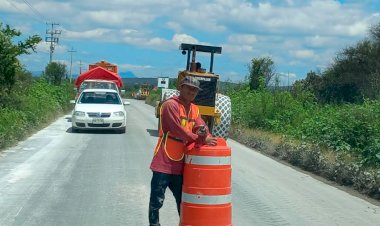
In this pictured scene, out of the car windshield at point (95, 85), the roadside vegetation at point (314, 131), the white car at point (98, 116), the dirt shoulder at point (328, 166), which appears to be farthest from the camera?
the car windshield at point (95, 85)

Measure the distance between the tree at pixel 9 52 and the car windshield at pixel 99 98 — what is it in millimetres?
2612

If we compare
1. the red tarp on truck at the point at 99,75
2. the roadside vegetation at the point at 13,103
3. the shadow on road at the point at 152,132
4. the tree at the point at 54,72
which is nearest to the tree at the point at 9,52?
the roadside vegetation at the point at 13,103

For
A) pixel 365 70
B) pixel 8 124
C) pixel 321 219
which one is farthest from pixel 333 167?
pixel 365 70

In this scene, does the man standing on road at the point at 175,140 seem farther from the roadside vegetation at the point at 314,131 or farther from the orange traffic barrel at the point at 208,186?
the roadside vegetation at the point at 314,131

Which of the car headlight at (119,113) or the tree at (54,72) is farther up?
the tree at (54,72)

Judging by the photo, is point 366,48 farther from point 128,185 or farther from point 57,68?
point 128,185

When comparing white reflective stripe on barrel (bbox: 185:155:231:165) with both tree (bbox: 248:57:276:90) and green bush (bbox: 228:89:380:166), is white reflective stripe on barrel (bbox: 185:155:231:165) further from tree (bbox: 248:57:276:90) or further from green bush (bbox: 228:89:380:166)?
tree (bbox: 248:57:276:90)

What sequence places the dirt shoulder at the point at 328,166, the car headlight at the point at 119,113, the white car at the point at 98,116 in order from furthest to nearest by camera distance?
the car headlight at the point at 119,113
the white car at the point at 98,116
the dirt shoulder at the point at 328,166

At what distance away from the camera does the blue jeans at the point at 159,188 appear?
261 inches

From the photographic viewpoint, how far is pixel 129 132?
76.9 ft

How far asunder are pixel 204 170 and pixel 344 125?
35.9ft

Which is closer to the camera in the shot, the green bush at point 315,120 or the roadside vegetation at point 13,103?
the green bush at point 315,120

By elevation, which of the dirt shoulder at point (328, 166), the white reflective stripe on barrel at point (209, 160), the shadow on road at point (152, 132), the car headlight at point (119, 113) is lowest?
the shadow on road at point (152, 132)

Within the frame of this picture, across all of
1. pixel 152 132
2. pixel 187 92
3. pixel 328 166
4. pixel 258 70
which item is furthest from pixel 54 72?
pixel 187 92
